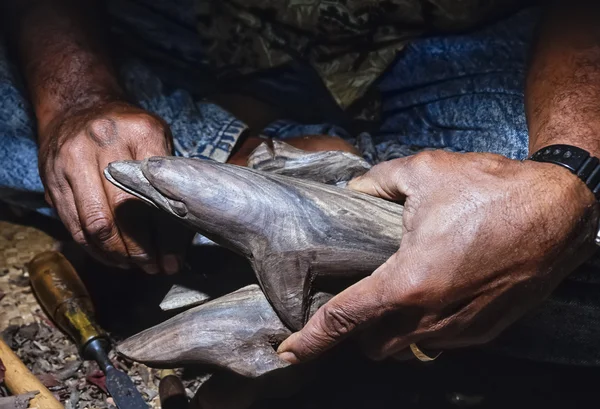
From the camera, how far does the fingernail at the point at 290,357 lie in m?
1.13

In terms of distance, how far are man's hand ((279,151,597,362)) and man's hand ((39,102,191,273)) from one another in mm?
309

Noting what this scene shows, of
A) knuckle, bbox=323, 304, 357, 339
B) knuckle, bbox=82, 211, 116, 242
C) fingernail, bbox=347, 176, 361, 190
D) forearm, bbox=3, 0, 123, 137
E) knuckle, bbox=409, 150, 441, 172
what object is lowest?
knuckle, bbox=323, 304, 357, 339

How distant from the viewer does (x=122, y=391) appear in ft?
4.57

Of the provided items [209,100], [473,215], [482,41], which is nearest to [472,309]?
[473,215]

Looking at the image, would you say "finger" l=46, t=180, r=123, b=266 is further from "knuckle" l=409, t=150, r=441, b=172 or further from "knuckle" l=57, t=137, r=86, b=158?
"knuckle" l=409, t=150, r=441, b=172

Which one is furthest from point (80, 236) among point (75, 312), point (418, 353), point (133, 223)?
point (418, 353)

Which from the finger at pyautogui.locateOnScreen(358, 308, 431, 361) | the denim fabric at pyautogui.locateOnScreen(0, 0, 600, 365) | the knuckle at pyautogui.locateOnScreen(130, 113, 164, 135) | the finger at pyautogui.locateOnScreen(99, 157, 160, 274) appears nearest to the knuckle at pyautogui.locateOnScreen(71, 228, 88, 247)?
the finger at pyautogui.locateOnScreen(99, 157, 160, 274)

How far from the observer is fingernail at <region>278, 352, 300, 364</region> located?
113 cm

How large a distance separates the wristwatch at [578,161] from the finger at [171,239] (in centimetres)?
62

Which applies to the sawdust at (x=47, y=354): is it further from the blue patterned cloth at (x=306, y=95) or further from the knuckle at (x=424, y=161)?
the knuckle at (x=424, y=161)

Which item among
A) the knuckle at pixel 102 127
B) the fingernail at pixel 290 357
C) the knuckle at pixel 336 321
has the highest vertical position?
the knuckle at pixel 102 127

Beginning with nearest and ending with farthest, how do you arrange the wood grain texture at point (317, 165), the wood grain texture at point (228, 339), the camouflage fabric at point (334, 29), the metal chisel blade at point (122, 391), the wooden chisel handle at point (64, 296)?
the wood grain texture at point (228, 339) → the wood grain texture at point (317, 165) → the metal chisel blade at point (122, 391) → the wooden chisel handle at point (64, 296) → the camouflage fabric at point (334, 29)

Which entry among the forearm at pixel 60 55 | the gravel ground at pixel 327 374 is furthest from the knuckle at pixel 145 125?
the gravel ground at pixel 327 374

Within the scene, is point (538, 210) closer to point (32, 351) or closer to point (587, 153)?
point (587, 153)
